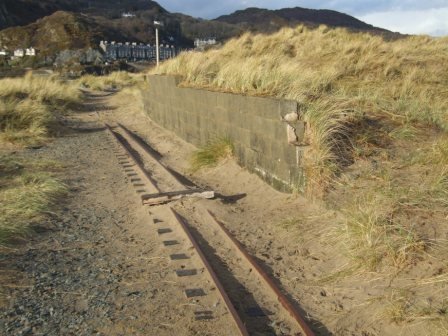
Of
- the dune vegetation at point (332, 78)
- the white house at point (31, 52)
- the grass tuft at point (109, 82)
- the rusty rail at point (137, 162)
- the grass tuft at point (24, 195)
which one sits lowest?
the grass tuft at point (109, 82)

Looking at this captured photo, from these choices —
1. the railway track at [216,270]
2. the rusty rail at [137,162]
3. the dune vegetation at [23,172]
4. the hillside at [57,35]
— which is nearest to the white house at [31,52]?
the hillside at [57,35]

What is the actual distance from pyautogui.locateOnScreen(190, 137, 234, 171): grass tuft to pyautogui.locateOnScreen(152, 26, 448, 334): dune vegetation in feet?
3.77

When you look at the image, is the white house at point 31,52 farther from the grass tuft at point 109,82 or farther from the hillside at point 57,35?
the grass tuft at point 109,82

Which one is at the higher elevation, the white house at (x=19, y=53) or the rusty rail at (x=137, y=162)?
the white house at (x=19, y=53)

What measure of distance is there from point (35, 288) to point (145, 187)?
14.0ft

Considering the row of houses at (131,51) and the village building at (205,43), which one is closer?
the village building at (205,43)

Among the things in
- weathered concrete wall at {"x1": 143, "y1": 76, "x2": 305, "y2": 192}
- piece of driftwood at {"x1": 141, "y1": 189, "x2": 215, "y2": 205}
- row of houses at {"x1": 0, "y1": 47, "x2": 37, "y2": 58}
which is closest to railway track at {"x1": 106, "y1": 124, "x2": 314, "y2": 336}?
piece of driftwood at {"x1": 141, "y1": 189, "x2": 215, "y2": 205}

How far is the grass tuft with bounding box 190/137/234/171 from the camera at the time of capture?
10.4 metres

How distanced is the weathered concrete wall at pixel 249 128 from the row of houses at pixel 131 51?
71.6m

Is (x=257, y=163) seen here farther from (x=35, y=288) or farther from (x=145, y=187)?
(x=35, y=288)

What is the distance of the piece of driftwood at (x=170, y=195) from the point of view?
7893 mm

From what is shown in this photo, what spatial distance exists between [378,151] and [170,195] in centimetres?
334

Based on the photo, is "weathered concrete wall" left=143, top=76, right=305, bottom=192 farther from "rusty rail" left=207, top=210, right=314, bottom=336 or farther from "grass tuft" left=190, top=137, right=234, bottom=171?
"rusty rail" left=207, top=210, right=314, bottom=336

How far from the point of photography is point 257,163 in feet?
29.7
